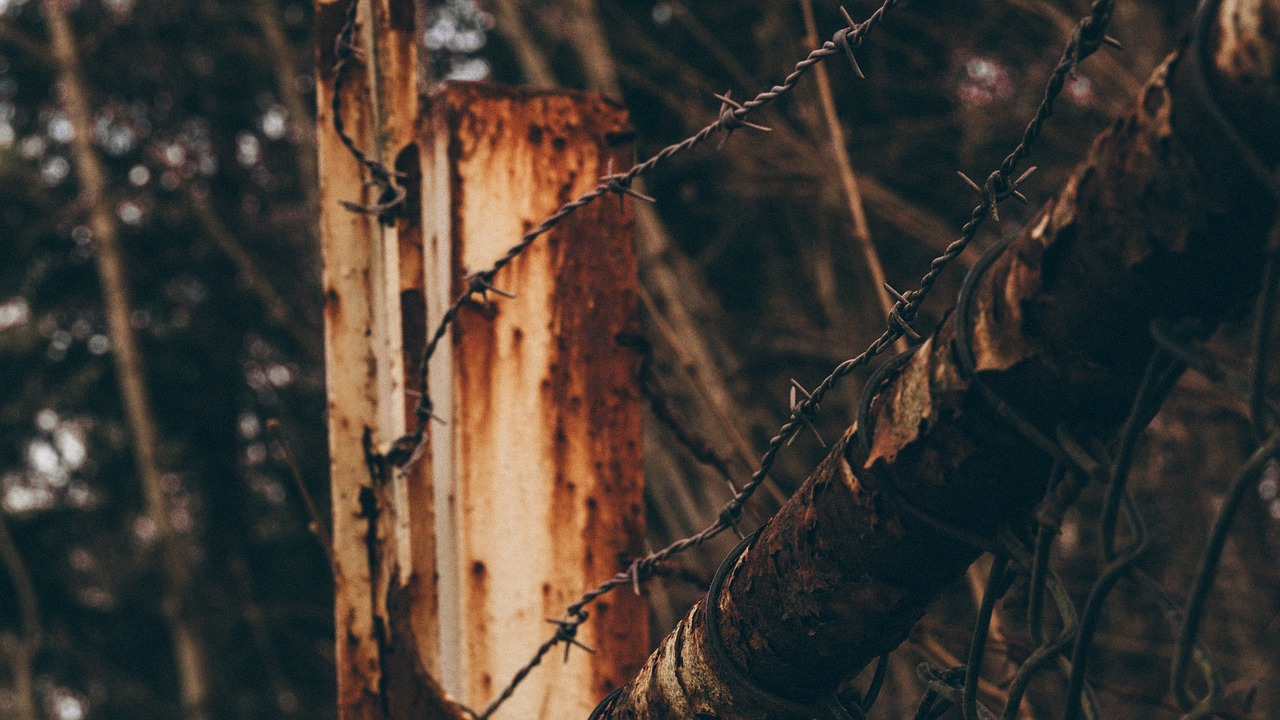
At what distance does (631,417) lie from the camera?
1797 millimetres

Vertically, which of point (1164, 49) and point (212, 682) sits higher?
point (212, 682)

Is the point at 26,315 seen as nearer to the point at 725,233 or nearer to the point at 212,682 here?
the point at 212,682

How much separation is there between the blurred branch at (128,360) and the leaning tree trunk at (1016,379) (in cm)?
735

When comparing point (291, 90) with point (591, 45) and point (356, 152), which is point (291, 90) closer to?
point (591, 45)

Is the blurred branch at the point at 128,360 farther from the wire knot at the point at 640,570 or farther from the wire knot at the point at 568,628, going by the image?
the wire knot at the point at 640,570

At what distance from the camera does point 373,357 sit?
183cm

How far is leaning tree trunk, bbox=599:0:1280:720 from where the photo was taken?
2.09 ft

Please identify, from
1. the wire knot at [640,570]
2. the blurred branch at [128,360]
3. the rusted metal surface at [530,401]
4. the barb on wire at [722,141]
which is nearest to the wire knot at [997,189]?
the barb on wire at [722,141]

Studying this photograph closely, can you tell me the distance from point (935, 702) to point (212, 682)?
7945 millimetres

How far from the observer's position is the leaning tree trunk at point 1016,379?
637mm

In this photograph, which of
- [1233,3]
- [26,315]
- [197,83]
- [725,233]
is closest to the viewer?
[1233,3]

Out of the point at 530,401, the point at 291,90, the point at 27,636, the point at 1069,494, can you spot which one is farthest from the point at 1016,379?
the point at 27,636

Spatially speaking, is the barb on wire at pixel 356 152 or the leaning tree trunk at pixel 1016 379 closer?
the leaning tree trunk at pixel 1016 379

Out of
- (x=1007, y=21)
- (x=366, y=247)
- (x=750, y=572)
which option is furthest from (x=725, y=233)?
(x=750, y=572)
